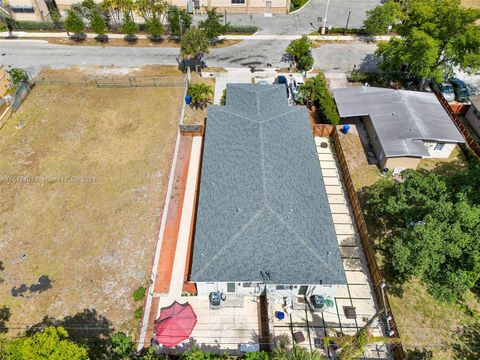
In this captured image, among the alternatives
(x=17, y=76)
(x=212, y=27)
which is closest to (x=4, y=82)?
(x=17, y=76)

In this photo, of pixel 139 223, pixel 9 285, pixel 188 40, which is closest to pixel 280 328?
pixel 139 223

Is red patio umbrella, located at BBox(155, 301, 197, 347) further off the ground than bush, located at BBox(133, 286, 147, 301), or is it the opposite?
red patio umbrella, located at BBox(155, 301, 197, 347)

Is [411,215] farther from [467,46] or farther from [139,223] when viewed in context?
[467,46]

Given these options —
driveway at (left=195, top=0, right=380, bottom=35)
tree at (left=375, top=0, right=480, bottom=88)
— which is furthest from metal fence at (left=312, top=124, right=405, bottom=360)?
driveway at (left=195, top=0, right=380, bottom=35)

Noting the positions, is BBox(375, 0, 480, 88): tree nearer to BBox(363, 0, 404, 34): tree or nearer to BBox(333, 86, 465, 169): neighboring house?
BBox(333, 86, 465, 169): neighboring house

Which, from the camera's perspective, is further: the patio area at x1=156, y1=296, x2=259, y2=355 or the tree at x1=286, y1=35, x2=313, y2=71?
the tree at x1=286, y1=35, x2=313, y2=71

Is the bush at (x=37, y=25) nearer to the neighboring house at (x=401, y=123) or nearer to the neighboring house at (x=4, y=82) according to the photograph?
the neighboring house at (x=4, y=82)

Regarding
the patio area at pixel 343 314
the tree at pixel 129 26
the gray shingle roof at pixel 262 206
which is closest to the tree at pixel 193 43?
the tree at pixel 129 26
